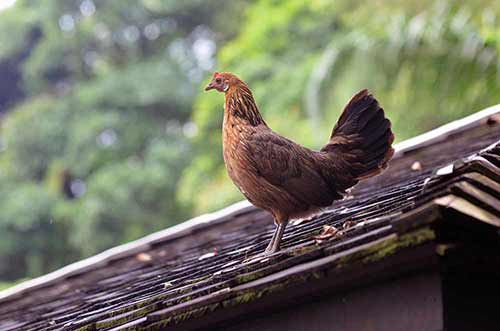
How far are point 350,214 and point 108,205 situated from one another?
20.4 m

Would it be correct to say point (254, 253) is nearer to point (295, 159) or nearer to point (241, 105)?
point (295, 159)

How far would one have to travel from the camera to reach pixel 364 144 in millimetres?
4414

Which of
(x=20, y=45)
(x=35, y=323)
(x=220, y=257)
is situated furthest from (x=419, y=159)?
(x=20, y=45)

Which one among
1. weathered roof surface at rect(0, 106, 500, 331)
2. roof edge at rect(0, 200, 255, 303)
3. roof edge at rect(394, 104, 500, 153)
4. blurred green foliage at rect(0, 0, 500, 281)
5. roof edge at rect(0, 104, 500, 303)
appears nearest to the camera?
weathered roof surface at rect(0, 106, 500, 331)

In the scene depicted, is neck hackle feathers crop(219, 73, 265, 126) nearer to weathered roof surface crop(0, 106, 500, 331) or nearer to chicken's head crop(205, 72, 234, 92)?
chicken's head crop(205, 72, 234, 92)

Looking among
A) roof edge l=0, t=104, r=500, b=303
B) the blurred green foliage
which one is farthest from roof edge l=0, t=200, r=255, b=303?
the blurred green foliage

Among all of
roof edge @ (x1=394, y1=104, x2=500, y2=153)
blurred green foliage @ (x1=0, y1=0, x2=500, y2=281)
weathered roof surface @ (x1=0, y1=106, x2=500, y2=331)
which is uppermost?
blurred green foliage @ (x1=0, y1=0, x2=500, y2=281)

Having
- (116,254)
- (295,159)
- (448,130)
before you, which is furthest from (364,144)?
(116,254)

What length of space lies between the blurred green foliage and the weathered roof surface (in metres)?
7.48

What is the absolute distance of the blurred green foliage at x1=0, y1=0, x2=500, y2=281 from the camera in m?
22.1

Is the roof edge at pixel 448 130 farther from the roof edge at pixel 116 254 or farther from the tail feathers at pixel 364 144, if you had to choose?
the tail feathers at pixel 364 144

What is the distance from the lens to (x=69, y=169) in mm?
27562

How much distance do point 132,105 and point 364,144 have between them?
23.7 metres

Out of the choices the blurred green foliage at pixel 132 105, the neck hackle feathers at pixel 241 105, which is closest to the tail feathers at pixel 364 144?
the neck hackle feathers at pixel 241 105
